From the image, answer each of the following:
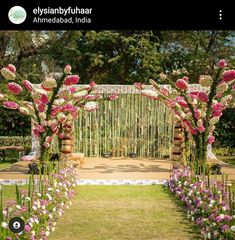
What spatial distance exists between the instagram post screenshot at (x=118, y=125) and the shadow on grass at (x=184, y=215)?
2 cm

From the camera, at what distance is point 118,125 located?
1421cm

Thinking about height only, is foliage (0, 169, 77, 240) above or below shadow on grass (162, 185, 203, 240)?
above

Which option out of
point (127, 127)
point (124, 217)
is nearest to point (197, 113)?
point (124, 217)

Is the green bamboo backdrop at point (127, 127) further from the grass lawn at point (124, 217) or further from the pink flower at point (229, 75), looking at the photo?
the pink flower at point (229, 75)

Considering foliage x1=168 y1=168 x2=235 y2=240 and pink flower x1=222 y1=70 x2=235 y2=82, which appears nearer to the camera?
foliage x1=168 y1=168 x2=235 y2=240

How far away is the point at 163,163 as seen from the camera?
41.7 ft

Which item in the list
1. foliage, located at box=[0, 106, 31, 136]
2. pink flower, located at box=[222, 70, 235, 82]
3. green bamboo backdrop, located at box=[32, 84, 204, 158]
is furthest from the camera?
foliage, located at box=[0, 106, 31, 136]

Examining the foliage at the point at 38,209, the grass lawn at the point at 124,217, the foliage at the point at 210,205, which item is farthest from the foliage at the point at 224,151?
the foliage at the point at 38,209

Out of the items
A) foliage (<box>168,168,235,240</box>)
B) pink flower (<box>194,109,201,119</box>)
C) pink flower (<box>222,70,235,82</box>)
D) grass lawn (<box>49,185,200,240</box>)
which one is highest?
pink flower (<box>222,70,235,82</box>)

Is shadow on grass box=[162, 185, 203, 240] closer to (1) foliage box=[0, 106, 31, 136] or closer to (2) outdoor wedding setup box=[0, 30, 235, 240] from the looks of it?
(2) outdoor wedding setup box=[0, 30, 235, 240]
